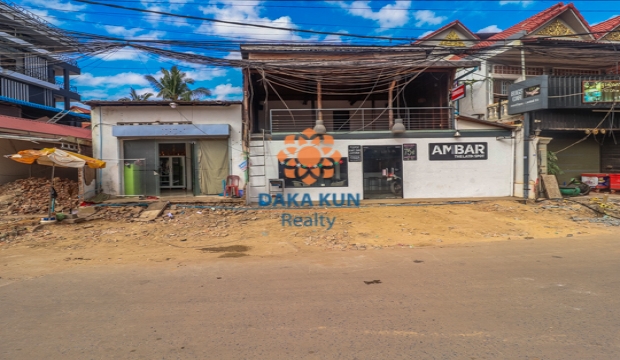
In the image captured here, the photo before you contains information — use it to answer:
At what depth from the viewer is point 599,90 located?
13.6 metres

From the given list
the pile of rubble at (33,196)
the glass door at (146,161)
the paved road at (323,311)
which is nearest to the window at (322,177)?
the glass door at (146,161)

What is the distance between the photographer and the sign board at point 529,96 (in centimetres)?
1331

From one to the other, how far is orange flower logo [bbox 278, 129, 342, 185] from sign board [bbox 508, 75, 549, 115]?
25.2ft

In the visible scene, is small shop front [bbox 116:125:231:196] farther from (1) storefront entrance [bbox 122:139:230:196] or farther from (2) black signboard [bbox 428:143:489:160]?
(2) black signboard [bbox 428:143:489:160]

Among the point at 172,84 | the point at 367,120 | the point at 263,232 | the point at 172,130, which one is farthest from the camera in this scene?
the point at 172,84

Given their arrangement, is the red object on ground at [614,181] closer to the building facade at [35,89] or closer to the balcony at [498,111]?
Answer: the balcony at [498,111]

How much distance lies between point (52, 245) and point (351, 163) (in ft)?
31.9

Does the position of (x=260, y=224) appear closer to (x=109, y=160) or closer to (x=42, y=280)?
(x=42, y=280)

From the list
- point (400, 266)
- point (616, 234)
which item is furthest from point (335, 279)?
point (616, 234)

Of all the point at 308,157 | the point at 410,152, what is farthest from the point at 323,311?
the point at 410,152

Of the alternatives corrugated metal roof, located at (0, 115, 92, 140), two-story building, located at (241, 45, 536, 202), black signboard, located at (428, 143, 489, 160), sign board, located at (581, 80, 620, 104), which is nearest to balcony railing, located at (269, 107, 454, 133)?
two-story building, located at (241, 45, 536, 202)

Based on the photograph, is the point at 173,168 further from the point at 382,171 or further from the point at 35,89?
the point at 35,89

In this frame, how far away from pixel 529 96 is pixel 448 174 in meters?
4.51

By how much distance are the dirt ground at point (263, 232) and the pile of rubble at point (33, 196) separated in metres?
1.60
